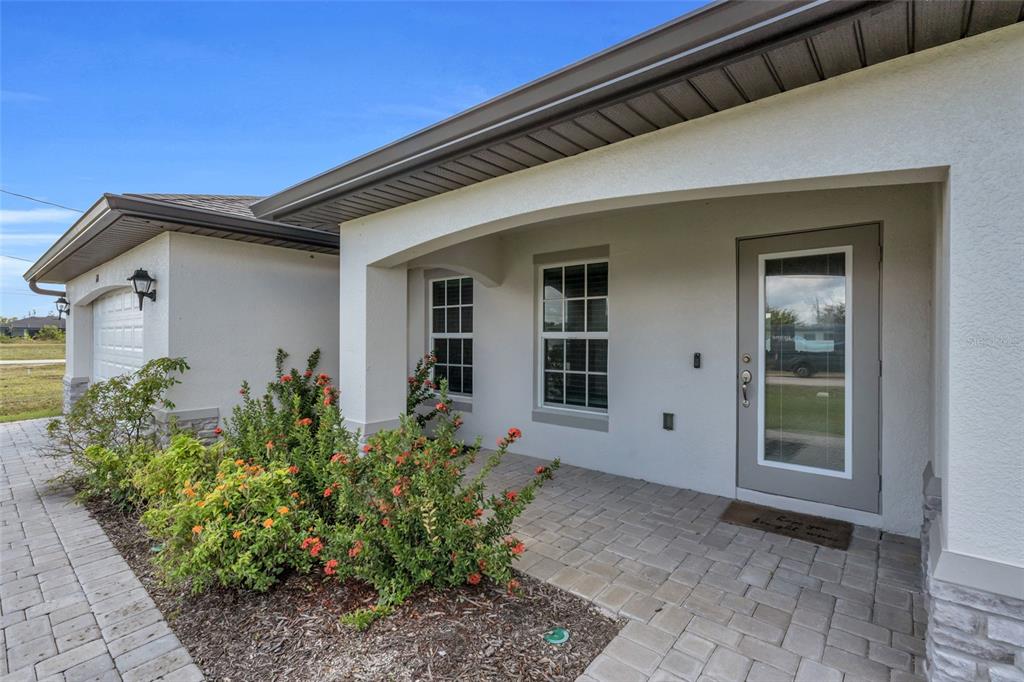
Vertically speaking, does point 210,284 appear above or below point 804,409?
above

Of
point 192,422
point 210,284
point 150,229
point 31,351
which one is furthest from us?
point 31,351

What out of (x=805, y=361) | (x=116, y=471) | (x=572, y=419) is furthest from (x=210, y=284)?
(x=805, y=361)

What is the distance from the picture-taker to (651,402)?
5.02 metres

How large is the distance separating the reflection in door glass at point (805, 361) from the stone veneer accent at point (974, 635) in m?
2.26

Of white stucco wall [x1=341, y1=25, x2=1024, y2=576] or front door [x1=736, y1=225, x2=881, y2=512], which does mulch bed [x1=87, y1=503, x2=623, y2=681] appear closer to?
white stucco wall [x1=341, y1=25, x2=1024, y2=576]

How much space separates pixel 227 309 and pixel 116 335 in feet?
11.8

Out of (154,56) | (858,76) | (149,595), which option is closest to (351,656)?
(149,595)

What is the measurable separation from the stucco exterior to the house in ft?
0.04

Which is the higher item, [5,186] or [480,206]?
[5,186]

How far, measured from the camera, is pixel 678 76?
89.4 inches

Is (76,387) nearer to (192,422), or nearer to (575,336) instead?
(192,422)

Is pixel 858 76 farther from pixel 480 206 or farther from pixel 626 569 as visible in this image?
pixel 626 569

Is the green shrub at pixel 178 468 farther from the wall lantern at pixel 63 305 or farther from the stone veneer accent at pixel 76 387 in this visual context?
the wall lantern at pixel 63 305

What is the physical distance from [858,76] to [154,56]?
30.0 ft
